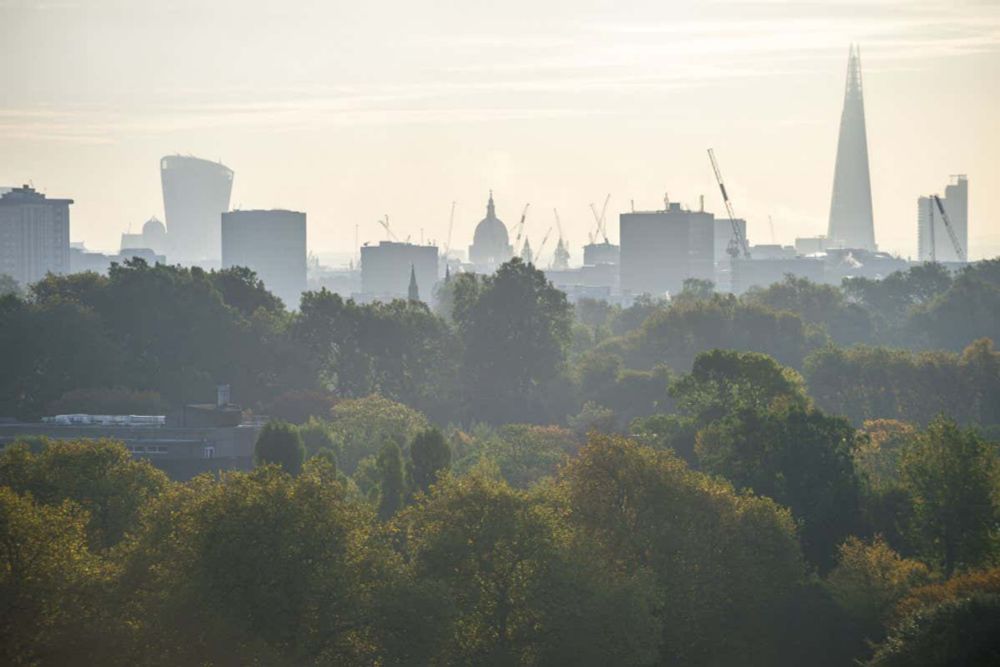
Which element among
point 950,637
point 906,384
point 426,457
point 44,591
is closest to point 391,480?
point 426,457

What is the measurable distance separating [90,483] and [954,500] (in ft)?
100

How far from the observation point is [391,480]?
81.4 metres

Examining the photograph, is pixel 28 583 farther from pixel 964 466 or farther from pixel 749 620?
pixel 964 466

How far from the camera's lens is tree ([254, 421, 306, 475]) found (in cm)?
8750

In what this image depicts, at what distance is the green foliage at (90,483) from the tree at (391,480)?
1010cm

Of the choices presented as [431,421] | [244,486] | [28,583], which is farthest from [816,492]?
[431,421]

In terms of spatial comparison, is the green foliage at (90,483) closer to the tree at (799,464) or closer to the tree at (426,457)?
the tree at (426,457)

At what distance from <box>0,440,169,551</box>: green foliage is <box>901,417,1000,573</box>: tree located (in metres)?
27.3

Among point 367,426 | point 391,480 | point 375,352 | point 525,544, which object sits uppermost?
point 375,352

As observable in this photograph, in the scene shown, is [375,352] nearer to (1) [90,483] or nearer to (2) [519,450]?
(2) [519,450]

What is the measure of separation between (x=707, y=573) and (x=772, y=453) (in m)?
16.7

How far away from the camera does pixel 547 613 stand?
6178 cm

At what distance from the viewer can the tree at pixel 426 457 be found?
8294cm

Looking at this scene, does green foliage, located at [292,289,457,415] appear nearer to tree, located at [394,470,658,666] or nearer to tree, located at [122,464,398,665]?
tree, located at [394,470,658,666]
